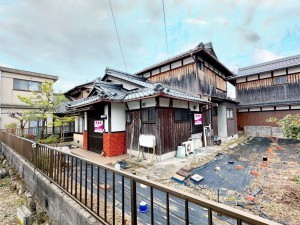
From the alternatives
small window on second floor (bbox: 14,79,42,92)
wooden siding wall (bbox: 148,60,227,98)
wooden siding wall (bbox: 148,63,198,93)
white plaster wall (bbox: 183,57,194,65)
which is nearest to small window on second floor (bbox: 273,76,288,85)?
wooden siding wall (bbox: 148,60,227,98)

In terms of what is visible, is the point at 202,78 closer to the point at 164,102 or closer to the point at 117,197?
the point at 164,102

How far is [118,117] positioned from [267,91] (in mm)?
15969

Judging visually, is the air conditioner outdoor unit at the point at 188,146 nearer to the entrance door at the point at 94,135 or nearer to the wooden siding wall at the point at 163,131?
the wooden siding wall at the point at 163,131

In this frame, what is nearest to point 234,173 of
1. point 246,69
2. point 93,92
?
point 93,92

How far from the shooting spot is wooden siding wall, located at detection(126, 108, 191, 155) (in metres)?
7.72

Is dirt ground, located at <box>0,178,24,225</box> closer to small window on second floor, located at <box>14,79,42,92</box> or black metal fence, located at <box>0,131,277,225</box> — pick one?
black metal fence, located at <box>0,131,277,225</box>

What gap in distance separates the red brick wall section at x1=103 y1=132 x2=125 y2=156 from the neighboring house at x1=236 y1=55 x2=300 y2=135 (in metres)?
14.4

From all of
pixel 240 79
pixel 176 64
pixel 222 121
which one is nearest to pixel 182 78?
pixel 176 64

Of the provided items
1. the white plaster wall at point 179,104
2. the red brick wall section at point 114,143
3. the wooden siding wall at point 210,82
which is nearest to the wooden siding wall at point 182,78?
the wooden siding wall at point 210,82

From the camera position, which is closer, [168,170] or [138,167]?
[168,170]

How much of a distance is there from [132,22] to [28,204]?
10120 mm

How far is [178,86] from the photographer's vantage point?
12438mm

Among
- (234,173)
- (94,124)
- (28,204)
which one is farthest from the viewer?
(94,124)

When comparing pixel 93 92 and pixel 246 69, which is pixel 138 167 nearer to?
pixel 93 92
